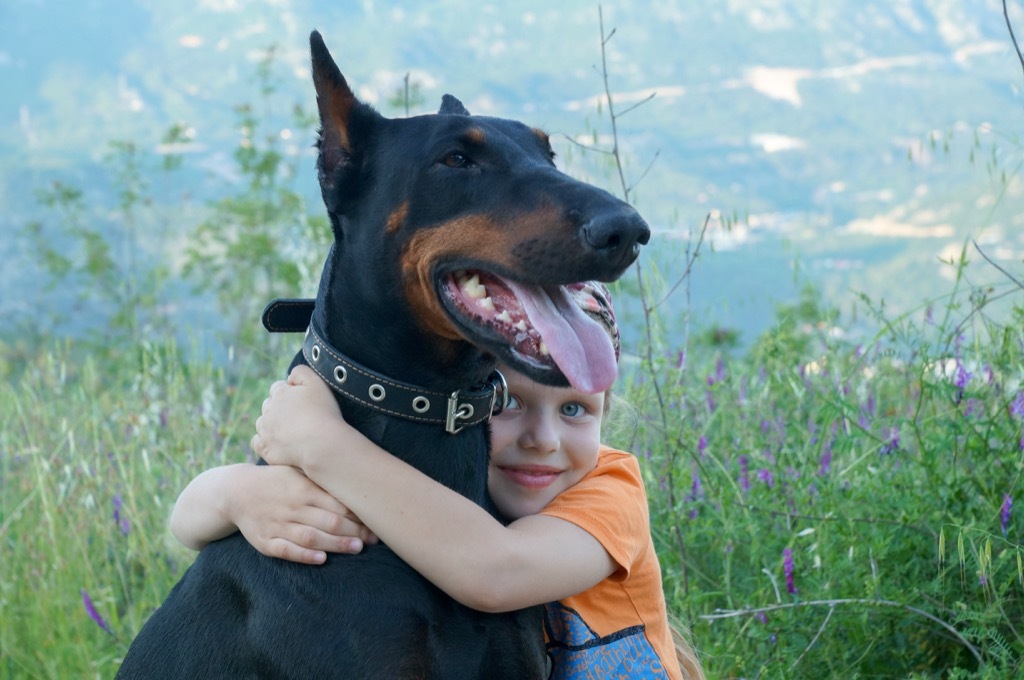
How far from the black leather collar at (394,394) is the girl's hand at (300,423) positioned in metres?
0.04

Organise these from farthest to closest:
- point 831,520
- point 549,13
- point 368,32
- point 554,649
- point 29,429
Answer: point 549,13 < point 368,32 < point 29,429 < point 831,520 < point 554,649

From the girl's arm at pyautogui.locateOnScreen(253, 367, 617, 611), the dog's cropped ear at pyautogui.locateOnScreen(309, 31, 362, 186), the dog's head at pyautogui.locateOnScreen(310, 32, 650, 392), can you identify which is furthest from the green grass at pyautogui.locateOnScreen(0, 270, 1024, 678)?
the dog's cropped ear at pyautogui.locateOnScreen(309, 31, 362, 186)

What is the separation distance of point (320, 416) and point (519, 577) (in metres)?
0.50

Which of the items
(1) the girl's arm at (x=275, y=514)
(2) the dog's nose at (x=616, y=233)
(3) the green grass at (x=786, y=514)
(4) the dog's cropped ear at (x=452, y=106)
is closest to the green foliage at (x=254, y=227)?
(3) the green grass at (x=786, y=514)

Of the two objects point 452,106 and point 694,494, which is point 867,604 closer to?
point 694,494

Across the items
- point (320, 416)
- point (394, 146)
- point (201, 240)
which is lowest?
point (201, 240)

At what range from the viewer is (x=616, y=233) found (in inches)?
75.4

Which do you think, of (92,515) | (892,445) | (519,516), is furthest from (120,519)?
(892,445)

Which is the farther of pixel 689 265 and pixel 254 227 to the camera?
pixel 254 227

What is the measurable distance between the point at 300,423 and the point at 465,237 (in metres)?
0.48

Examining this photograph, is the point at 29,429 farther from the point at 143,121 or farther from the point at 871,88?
the point at 871,88

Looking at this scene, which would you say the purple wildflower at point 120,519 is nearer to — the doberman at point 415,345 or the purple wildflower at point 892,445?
the doberman at point 415,345

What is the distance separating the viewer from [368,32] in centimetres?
4459

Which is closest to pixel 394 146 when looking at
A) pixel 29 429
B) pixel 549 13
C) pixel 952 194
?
pixel 29 429
